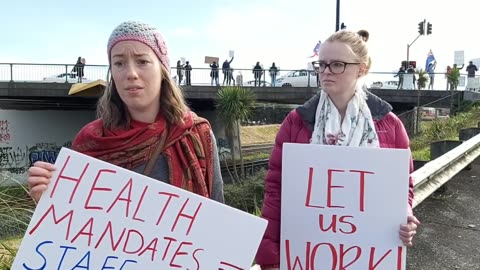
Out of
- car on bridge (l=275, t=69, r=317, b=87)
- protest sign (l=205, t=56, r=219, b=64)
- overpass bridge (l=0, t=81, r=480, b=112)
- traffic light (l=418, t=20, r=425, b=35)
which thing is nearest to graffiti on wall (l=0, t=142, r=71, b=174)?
overpass bridge (l=0, t=81, r=480, b=112)

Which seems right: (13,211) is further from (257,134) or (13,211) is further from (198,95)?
(257,134)

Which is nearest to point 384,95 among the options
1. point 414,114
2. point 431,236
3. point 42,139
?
point 414,114

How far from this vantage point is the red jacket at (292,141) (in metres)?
2.17

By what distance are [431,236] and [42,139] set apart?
890 inches

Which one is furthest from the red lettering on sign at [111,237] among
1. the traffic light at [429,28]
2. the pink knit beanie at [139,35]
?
the traffic light at [429,28]

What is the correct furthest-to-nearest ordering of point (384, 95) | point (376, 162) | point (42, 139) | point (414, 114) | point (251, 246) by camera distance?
point (384, 95) → point (42, 139) → point (414, 114) → point (376, 162) → point (251, 246)

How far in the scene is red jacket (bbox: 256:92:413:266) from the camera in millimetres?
2170

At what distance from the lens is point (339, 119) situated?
2203 millimetres

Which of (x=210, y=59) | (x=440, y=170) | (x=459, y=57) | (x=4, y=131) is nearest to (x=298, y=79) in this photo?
(x=210, y=59)

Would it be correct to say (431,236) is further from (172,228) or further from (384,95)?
(384,95)

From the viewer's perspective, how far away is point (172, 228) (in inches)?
69.0

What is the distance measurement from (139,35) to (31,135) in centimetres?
2314

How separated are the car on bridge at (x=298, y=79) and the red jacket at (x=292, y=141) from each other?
2399 centimetres

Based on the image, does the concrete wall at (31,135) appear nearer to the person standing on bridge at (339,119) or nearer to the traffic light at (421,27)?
the traffic light at (421,27)
